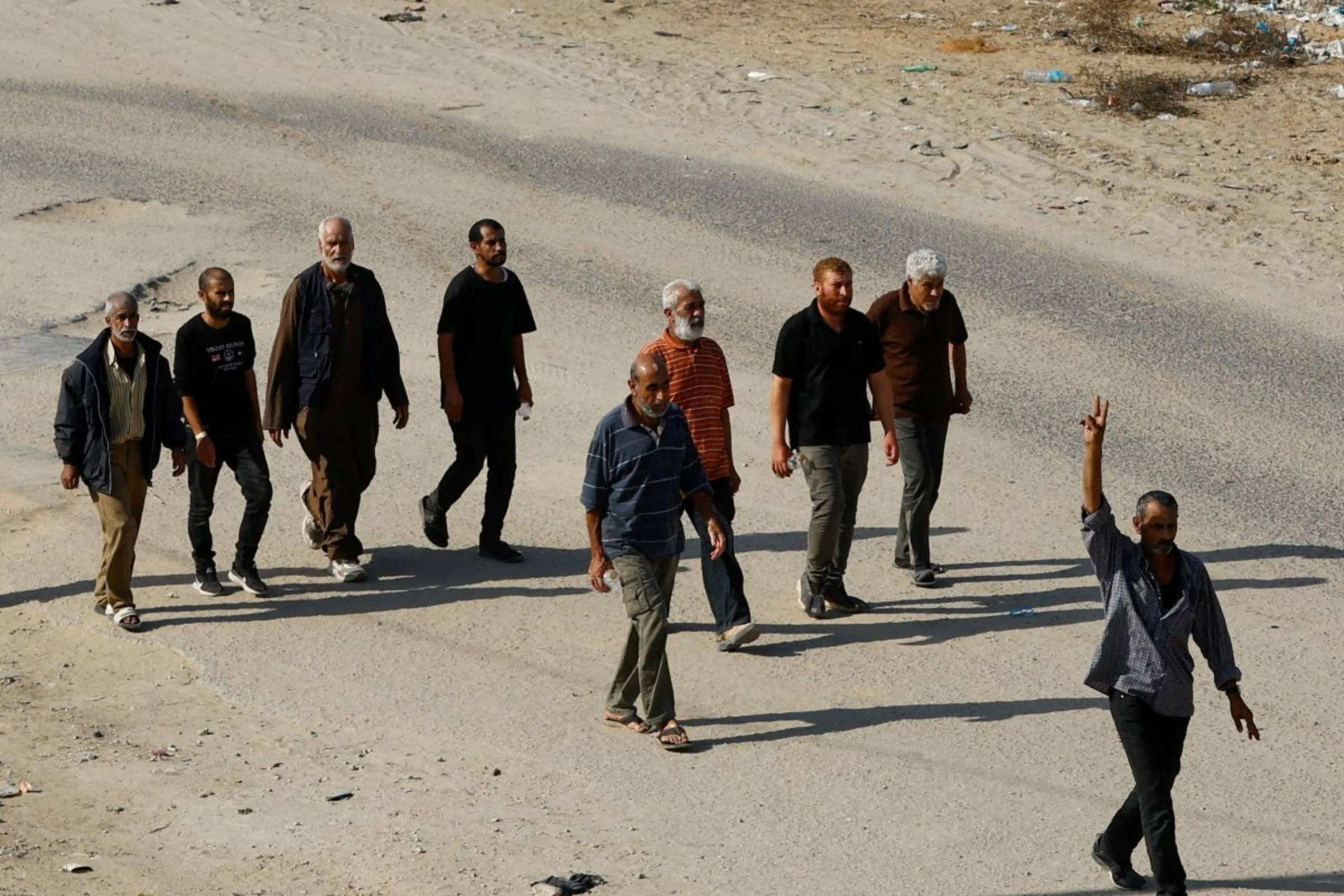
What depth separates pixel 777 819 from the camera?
7477mm

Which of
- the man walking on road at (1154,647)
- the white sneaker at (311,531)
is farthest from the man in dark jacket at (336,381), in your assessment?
the man walking on road at (1154,647)

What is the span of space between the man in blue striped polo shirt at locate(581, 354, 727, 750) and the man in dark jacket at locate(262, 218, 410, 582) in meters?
2.26

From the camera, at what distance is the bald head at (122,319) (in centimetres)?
916

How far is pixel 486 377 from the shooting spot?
10219 mm

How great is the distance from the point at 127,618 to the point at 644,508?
2.92 metres

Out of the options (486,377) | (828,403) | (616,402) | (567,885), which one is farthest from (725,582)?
(616,402)

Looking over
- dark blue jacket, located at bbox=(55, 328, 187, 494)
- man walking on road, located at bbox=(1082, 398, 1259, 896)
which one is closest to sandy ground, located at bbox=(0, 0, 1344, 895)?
man walking on road, located at bbox=(1082, 398, 1259, 896)

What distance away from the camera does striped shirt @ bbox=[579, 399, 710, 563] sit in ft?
26.4

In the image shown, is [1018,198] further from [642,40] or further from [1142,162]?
[642,40]

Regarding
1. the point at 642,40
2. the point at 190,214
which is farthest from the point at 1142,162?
the point at 190,214

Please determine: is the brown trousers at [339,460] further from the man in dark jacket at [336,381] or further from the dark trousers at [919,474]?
the dark trousers at [919,474]

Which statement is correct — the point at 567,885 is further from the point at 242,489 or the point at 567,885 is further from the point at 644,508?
the point at 242,489

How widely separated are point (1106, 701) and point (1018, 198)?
32.4ft

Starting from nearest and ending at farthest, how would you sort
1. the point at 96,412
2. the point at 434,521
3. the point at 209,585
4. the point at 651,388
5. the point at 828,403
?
1. the point at 651,388
2. the point at 96,412
3. the point at 828,403
4. the point at 209,585
5. the point at 434,521
